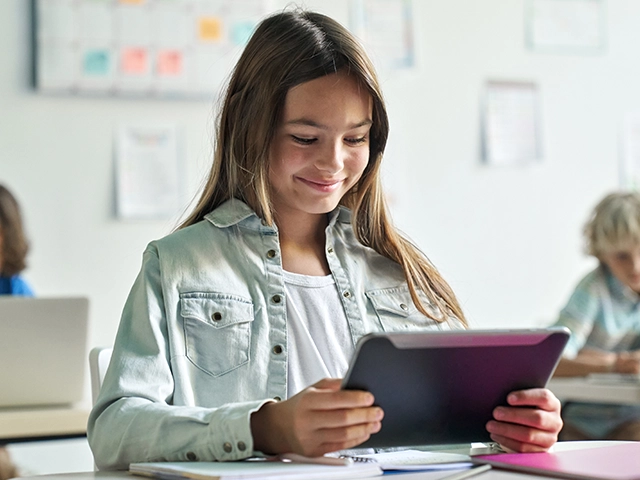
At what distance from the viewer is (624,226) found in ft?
10.2

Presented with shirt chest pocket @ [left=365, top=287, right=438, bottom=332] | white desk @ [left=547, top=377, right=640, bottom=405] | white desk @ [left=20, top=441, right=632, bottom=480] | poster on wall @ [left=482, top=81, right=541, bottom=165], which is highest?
poster on wall @ [left=482, top=81, right=541, bottom=165]

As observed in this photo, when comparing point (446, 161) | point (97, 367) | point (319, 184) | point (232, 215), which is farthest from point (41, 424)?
point (446, 161)

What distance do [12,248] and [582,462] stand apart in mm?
2337

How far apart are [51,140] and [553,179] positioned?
1922mm

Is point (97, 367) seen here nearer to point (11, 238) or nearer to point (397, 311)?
point (397, 311)

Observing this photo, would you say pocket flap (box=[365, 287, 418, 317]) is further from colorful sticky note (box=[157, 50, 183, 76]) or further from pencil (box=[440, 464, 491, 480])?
colorful sticky note (box=[157, 50, 183, 76])

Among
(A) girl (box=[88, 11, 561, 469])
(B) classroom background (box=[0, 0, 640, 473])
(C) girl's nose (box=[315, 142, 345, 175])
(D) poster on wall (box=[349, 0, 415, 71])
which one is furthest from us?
(D) poster on wall (box=[349, 0, 415, 71])

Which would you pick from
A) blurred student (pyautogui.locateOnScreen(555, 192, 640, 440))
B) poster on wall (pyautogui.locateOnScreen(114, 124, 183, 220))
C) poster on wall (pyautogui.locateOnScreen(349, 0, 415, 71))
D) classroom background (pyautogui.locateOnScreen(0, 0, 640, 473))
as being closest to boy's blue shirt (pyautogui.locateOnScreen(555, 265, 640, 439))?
blurred student (pyautogui.locateOnScreen(555, 192, 640, 440))

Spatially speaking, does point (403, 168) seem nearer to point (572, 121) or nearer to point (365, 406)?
point (572, 121)

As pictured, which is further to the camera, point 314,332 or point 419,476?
point 314,332

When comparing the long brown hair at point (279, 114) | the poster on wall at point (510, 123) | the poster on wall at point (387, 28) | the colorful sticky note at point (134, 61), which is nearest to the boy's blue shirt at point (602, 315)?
the poster on wall at point (510, 123)

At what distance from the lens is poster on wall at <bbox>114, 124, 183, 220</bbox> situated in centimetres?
311

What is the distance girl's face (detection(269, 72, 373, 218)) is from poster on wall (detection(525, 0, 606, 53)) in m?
2.52

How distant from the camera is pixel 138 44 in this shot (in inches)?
124
